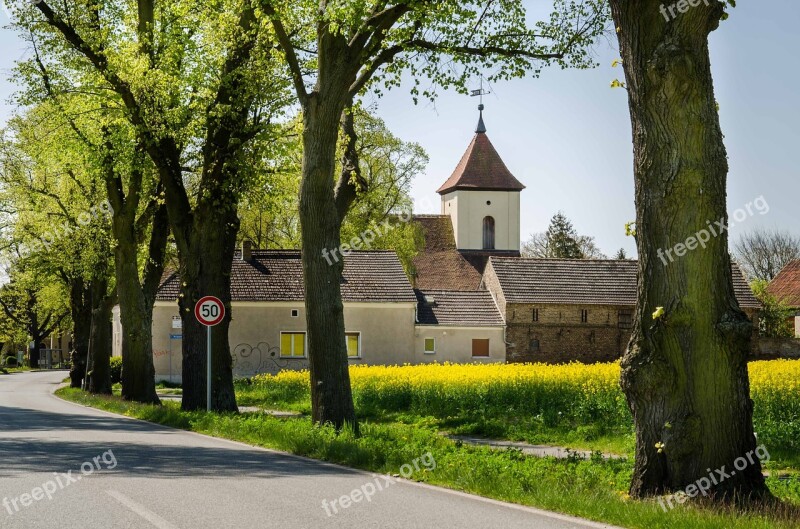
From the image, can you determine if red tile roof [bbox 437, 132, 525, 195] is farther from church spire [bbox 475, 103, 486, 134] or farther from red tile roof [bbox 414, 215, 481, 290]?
red tile roof [bbox 414, 215, 481, 290]

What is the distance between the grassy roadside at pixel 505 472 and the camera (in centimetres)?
823

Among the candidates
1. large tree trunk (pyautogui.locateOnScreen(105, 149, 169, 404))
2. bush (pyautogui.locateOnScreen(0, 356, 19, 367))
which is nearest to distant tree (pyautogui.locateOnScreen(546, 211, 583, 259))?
bush (pyautogui.locateOnScreen(0, 356, 19, 367))

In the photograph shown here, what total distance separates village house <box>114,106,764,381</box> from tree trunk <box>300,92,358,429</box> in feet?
100

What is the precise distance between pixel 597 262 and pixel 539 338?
6.48 meters

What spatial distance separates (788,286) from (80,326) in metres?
51.1

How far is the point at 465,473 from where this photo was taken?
1119 centimetres

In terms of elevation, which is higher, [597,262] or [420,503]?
[597,262]

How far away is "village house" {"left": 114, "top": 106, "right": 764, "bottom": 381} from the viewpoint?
5172cm

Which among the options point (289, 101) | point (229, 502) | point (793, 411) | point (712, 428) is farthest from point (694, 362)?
point (289, 101)

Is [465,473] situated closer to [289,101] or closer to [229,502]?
[229,502]

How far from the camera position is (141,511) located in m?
9.05

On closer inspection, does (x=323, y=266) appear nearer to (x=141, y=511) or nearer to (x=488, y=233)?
(x=141, y=511)

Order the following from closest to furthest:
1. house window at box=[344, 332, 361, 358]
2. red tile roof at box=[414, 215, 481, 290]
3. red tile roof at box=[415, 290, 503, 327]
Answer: house window at box=[344, 332, 361, 358]
red tile roof at box=[415, 290, 503, 327]
red tile roof at box=[414, 215, 481, 290]

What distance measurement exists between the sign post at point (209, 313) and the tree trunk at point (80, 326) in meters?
25.5
